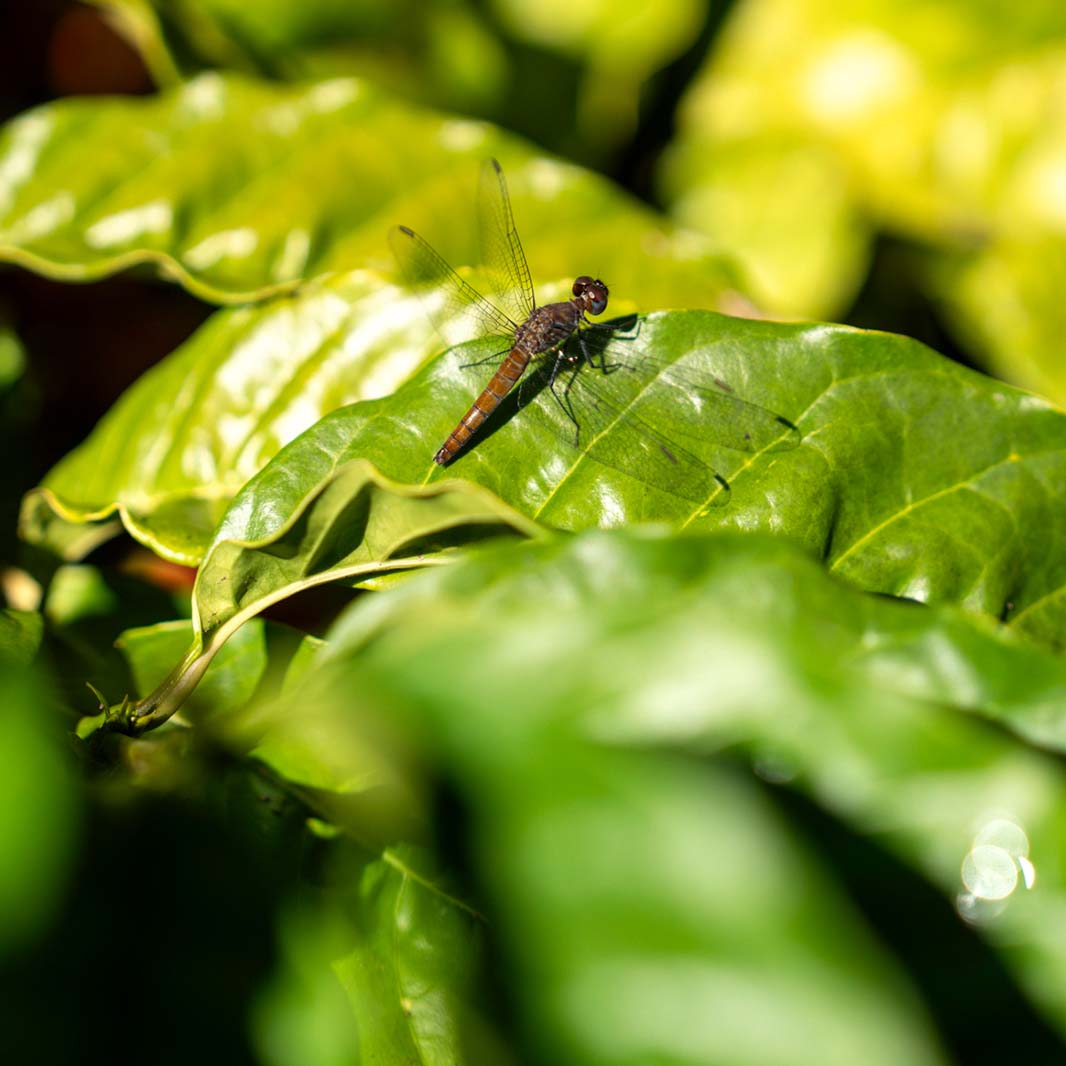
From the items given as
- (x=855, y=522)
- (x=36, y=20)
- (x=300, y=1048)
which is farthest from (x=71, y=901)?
(x=36, y=20)

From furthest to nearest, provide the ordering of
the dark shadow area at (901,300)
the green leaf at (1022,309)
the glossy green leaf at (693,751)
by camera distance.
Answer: the dark shadow area at (901,300), the green leaf at (1022,309), the glossy green leaf at (693,751)

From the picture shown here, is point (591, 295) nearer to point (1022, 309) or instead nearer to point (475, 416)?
point (475, 416)

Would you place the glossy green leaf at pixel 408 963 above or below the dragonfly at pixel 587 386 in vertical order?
below

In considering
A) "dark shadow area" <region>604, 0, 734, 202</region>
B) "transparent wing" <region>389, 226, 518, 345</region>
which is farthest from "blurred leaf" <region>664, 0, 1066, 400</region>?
"transparent wing" <region>389, 226, 518, 345</region>

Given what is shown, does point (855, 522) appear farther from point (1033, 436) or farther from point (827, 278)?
point (827, 278)

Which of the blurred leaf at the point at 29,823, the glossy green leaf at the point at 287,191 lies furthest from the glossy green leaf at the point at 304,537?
the glossy green leaf at the point at 287,191

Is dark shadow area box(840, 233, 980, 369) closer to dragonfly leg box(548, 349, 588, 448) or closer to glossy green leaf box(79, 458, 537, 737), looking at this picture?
dragonfly leg box(548, 349, 588, 448)

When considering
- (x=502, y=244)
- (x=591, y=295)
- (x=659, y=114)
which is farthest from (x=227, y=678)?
(x=659, y=114)

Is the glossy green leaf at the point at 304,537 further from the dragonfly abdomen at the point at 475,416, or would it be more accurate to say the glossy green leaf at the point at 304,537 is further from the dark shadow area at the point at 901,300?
the dark shadow area at the point at 901,300

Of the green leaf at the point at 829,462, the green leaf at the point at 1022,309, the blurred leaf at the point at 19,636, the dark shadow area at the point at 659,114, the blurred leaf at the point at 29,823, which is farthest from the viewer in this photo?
the dark shadow area at the point at 659,114
